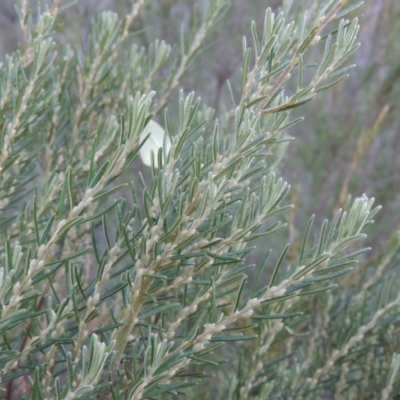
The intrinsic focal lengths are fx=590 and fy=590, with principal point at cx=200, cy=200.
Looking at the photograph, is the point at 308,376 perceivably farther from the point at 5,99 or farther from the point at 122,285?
the point at 5,99

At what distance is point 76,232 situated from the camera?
2.52 ft

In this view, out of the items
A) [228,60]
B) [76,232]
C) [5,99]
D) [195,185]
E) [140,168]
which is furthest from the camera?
[228,60]

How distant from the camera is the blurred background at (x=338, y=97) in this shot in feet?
5.86

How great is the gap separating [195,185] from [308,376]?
0.37 meters

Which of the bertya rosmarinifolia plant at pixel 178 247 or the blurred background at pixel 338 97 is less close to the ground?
the blurred background at pixel 338 97

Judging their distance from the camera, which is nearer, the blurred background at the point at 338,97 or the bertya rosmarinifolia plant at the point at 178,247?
the bertya rosmarinifolia plant at the point at 178,247

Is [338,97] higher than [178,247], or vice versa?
[338,97]

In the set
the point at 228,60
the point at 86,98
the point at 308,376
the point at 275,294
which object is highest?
the point at 228,60

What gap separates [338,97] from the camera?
6.37ft

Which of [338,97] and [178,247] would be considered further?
[338,97]

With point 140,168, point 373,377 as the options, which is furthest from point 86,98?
point 140,168

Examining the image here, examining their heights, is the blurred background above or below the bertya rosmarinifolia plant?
above

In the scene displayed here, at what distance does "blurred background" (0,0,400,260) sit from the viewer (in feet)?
5.86

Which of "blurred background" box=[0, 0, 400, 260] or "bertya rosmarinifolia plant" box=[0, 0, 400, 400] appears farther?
"blurred background" box=[0, 0, 400, 260]
